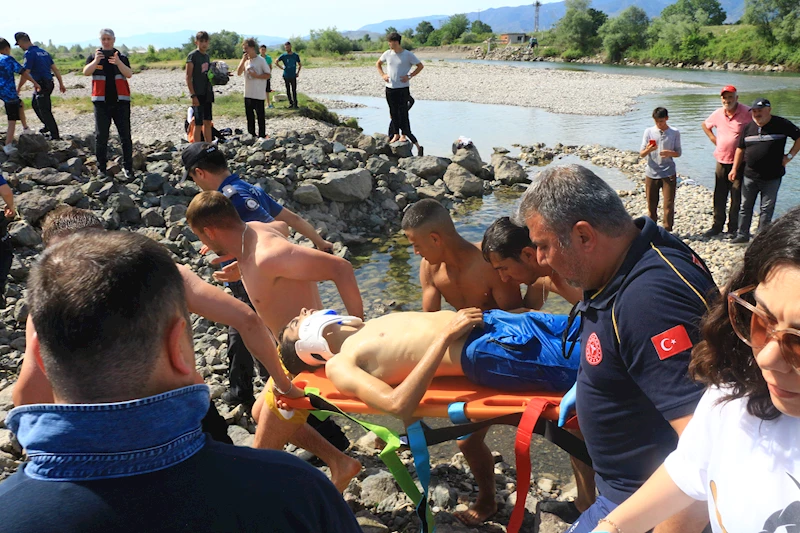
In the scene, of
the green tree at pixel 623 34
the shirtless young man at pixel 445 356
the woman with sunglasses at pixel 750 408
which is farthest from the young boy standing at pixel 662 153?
the green tree at pixel 623 34

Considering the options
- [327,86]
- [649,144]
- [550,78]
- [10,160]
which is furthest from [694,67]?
[10,160]

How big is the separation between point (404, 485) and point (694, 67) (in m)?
53.4

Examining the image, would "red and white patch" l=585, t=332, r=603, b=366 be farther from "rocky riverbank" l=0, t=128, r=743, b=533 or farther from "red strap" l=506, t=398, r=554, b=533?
"rocky riverbank" l=0, t=128, r=743, b=533

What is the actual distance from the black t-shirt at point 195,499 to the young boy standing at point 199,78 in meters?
10.2

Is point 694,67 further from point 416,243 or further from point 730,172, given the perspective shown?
point 416,243

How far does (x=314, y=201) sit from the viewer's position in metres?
10.1

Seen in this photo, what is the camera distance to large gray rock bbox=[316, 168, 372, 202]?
1017cm

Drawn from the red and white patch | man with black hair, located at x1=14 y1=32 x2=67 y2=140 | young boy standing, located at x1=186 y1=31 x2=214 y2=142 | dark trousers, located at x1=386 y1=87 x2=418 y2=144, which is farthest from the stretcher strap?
man with black hair, located at x1=14 y1=32 x2=67 y2=140

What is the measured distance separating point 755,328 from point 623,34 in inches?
2632

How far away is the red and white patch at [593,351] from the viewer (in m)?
2.21

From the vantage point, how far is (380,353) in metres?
3.36

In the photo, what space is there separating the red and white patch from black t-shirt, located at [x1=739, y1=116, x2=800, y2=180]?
22.4 feet

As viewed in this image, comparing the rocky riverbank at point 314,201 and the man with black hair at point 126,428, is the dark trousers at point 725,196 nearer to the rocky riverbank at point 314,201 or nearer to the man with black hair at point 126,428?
the rocky riverbank at point 314,201

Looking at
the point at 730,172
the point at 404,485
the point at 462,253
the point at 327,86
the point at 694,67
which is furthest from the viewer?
the point at 694,67
